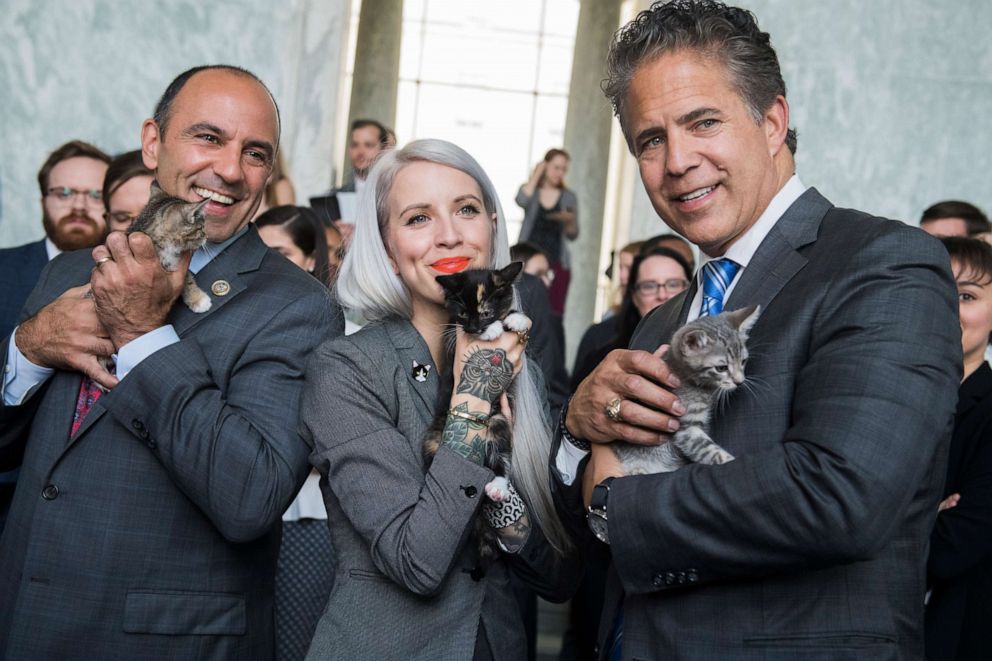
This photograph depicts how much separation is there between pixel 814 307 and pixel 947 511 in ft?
5.83

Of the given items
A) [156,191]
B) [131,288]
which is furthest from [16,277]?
[131,288]

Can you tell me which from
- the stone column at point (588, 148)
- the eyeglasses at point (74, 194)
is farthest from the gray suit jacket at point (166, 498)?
the stone column at point (588, 148)

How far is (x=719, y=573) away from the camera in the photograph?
159 cm

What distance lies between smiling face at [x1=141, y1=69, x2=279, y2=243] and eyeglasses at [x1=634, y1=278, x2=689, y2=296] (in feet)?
8.87

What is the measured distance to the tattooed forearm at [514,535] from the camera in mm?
2117

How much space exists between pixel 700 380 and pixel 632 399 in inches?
5.4

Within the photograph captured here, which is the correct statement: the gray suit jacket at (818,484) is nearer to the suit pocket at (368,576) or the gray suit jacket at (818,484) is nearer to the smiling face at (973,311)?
the suit pocket at (368,576)

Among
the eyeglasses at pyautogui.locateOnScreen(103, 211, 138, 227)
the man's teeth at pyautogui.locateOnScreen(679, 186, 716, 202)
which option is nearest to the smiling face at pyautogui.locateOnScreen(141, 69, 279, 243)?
the man's teeth at pyautogui.locateOnScreen(679, 186, 716, 202)

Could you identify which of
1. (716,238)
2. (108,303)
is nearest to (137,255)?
(108,303)

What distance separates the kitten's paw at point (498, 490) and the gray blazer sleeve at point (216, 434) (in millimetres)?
443

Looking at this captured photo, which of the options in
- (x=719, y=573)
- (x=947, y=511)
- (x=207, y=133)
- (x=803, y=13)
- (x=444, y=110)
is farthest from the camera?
(x=444, y=110)

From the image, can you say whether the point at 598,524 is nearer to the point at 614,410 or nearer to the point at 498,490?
the point at 614,410

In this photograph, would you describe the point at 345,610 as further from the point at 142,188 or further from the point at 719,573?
the point at 142,188

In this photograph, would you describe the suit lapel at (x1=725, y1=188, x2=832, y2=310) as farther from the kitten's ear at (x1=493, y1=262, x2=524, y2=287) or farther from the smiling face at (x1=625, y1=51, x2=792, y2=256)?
the kitten's ear at (x1=493, y1=262, x2=524, y2=287)
